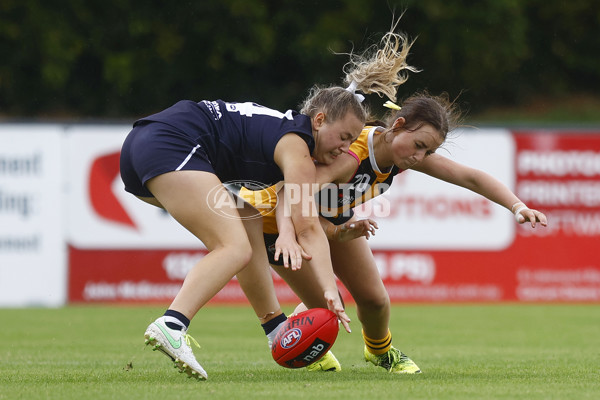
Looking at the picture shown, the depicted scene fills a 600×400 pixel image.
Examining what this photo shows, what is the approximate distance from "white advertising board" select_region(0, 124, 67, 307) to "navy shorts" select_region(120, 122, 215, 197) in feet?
22.7

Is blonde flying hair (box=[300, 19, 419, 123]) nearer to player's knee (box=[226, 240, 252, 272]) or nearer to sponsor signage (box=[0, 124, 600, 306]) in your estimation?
player's knee (box=[226, 240, 252, 272])

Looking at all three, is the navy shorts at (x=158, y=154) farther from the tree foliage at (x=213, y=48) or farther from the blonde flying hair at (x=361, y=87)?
the tree foliage at (x=213, y=48)

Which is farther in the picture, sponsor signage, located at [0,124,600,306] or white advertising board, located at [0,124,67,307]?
sponsor signage, located at [0,124,600,306]

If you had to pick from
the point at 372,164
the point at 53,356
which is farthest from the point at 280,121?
the point at 53,356

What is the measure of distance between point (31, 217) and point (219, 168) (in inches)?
275

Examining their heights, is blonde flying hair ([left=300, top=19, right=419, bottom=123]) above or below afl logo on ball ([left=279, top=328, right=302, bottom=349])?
above

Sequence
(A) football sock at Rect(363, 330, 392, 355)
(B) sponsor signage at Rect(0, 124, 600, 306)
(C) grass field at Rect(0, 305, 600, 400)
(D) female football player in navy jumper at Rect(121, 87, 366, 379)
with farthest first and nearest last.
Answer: (B) sponsor signage at Rect(0, 124, 600, 306) < (A) football sock at Rect(363, 330, 392, 355) < (D) female football player in navy jumper at Rect(121, 87, 366, 379) < (C) grass field at Rect(0, 305, 600, 400)

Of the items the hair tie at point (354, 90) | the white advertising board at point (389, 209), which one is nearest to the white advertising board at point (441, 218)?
the white advertising board at point (389, 209)

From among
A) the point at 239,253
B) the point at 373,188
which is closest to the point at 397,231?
the point at 373,188

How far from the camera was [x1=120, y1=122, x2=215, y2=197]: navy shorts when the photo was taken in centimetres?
497

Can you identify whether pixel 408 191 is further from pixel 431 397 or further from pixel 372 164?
pixel 431 397

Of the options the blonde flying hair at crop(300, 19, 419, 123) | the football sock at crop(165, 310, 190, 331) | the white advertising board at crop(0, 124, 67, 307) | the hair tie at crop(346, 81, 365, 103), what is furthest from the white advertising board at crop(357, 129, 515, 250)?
the football sock at crop(165, 310, 190, 331)

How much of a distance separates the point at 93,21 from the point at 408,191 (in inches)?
354

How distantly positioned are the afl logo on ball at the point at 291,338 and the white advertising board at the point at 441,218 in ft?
22.9
